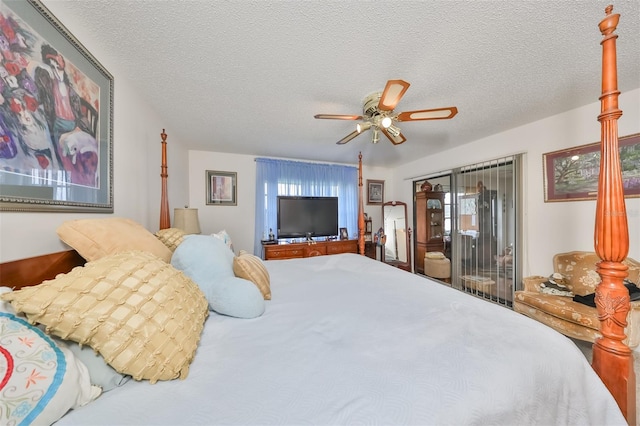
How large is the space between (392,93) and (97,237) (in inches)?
73.2

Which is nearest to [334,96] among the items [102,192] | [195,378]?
[102,192]

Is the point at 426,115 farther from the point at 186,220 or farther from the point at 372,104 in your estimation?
the point at 186,220

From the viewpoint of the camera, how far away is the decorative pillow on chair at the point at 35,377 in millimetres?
466

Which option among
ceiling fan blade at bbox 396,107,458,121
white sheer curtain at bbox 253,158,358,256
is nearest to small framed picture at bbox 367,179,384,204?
white sheer curtain at bbox 253,158,358,256

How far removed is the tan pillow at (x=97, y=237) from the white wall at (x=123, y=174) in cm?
10

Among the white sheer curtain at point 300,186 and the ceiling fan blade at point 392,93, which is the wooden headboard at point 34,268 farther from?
the white sheer curtain at point 300,186

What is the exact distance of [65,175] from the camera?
44.2 inches

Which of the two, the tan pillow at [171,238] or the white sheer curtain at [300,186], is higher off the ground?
the white sheer curtain at [300,186]

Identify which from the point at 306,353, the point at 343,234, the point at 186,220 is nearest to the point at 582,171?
the point at 343,234

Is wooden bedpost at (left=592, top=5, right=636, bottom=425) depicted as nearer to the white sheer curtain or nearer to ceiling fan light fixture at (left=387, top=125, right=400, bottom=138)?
ceiling fan light fixture at (left=387, top=125, right=400, bottom=138)

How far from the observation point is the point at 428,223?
4246mm

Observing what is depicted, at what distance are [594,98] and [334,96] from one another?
2.48m

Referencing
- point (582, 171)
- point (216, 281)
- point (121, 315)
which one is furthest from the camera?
point (582, 171)

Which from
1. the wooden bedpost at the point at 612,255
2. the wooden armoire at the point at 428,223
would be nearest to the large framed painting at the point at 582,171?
the wooden armoire at the point at 428,223
